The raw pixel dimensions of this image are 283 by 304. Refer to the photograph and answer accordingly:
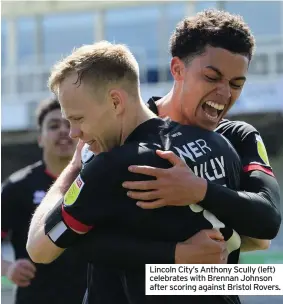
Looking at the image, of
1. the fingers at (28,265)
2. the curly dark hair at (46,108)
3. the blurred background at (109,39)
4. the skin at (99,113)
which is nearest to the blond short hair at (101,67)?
the skin at (99,113)

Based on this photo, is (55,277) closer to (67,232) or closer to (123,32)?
(67,232)

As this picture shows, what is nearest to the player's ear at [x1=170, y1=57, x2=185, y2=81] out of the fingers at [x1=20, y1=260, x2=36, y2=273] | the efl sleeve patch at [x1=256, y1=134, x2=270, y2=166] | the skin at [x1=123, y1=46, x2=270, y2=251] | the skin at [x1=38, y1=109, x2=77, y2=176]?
the skin at [x1=123, y1=46, x2=270, y2=251]

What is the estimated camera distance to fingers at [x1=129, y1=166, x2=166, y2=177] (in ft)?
4.52

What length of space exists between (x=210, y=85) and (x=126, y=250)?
0.39 metres

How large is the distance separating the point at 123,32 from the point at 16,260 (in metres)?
9.13

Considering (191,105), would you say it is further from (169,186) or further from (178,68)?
(169,186)

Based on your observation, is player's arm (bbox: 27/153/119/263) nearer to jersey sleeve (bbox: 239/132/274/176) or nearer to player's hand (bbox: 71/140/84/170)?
player's hand (bbox: 71/140/84/170)

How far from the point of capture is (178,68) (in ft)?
5.51

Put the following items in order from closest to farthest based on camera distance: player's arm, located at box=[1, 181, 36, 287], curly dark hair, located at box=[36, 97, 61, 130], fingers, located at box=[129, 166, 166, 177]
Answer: fingers, located at box=[129, 166, 166, 177], player's arm, located at box=[1, 181, 36, 287], curly dark hair, located at box=[36, 97, 61, 130]

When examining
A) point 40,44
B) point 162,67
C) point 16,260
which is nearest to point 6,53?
point 40,44

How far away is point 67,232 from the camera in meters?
1.42

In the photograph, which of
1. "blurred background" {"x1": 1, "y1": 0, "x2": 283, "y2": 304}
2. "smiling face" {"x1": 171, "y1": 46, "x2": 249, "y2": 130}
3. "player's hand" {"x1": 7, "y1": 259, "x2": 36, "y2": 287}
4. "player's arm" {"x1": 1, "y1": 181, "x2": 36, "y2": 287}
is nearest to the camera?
"smiling face" {"x1": 171, "y1": 46, "x2": 249, "y2": 130}

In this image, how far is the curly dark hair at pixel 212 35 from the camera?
1572 mm
